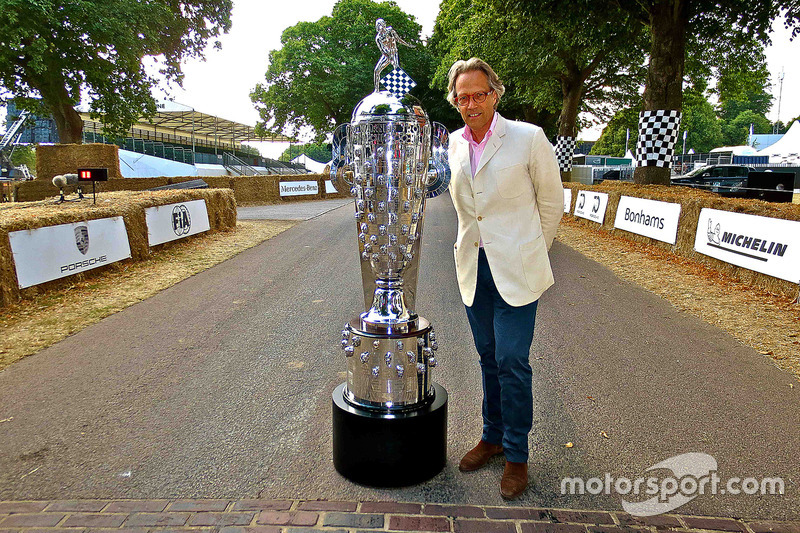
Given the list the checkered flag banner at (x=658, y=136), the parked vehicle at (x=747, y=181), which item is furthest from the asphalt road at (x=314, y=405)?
the parked vehicle at (x=747, y=181)

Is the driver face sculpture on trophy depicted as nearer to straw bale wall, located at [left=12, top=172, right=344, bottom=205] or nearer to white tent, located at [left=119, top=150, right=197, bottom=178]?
straw bale wall, located at [left=12, top=172, right=344, bottom=205]

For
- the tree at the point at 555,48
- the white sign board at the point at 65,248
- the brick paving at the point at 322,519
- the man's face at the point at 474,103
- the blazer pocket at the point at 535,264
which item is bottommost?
the brick paving at the point at 322,519

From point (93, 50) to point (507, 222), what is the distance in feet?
72.9

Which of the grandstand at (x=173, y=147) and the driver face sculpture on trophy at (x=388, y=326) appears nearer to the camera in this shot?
the driver face sculpture on trophy at (x=388, y=326)

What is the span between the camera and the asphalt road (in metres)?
2.73

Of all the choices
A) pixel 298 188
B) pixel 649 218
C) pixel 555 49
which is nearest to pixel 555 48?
pixel 555 49

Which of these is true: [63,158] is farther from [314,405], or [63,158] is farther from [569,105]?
[569,105]

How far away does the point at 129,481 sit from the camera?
2.74 m

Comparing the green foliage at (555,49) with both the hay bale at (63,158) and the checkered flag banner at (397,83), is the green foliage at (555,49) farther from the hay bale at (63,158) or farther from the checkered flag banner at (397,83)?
the hay bale at (63,158)

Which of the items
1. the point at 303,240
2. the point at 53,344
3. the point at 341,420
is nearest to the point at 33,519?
the point at 341,420

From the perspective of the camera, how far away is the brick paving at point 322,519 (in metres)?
2.35

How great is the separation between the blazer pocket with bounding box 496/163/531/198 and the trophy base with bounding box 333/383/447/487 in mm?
1171

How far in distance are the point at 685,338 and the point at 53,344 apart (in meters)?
6.14

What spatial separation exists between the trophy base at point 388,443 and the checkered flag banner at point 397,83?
5.48 ft
